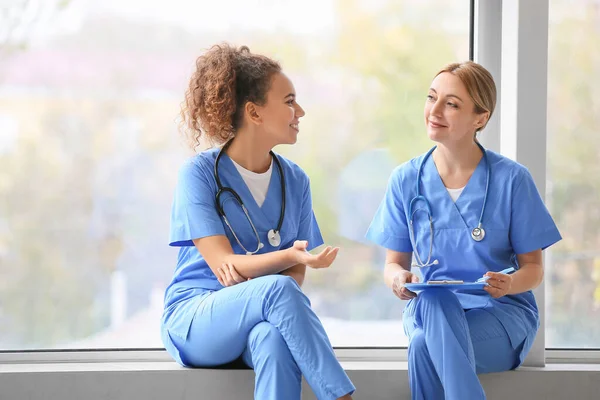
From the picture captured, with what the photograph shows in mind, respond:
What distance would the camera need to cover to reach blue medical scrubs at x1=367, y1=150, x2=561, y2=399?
2000 millimetres

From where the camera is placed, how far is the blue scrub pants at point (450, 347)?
5.91ft

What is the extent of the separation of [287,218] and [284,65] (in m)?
0.61

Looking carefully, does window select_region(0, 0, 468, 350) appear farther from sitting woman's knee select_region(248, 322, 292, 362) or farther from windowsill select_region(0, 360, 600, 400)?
sitting woman's knee select_region(248, 322, 292, 362)

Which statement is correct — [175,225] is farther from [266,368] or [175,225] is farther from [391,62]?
[391,62]

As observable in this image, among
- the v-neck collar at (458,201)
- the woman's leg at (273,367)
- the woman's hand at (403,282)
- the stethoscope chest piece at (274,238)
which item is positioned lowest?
the woman's leg at (273,367)

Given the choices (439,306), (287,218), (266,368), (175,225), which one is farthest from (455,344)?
(175,225)

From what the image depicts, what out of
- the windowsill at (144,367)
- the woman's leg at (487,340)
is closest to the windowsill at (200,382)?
the windowsill at (144,367)

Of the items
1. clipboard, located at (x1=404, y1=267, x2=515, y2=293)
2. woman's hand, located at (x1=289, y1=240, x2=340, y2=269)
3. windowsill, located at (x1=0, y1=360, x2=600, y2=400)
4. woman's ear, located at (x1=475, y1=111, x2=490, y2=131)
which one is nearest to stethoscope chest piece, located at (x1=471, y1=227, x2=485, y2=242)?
clipboard, located at (x1=404, y1=267, x2=515, y2=293)

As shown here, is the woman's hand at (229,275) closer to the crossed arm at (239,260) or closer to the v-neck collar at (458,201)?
the crossed arm at (239,260)

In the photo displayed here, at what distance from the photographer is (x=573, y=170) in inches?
98.7

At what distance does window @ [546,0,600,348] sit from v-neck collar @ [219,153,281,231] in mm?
975

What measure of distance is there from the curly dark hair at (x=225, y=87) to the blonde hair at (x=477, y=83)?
528 mm

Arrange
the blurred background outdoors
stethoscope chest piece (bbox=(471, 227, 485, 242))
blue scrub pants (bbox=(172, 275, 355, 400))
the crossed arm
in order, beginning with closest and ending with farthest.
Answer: blue scrub pants (bbox=(172, 275, 355, 400)) → the crossed arm → stethoscope chest piece (bbox=(471, 227, 485, 242)) → the blurred background outdoors

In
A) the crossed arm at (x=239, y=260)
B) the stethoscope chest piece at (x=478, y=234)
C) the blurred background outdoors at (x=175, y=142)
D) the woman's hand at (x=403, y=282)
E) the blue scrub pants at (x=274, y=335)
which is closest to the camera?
the blue scrub pants at (x=274, y=335)
